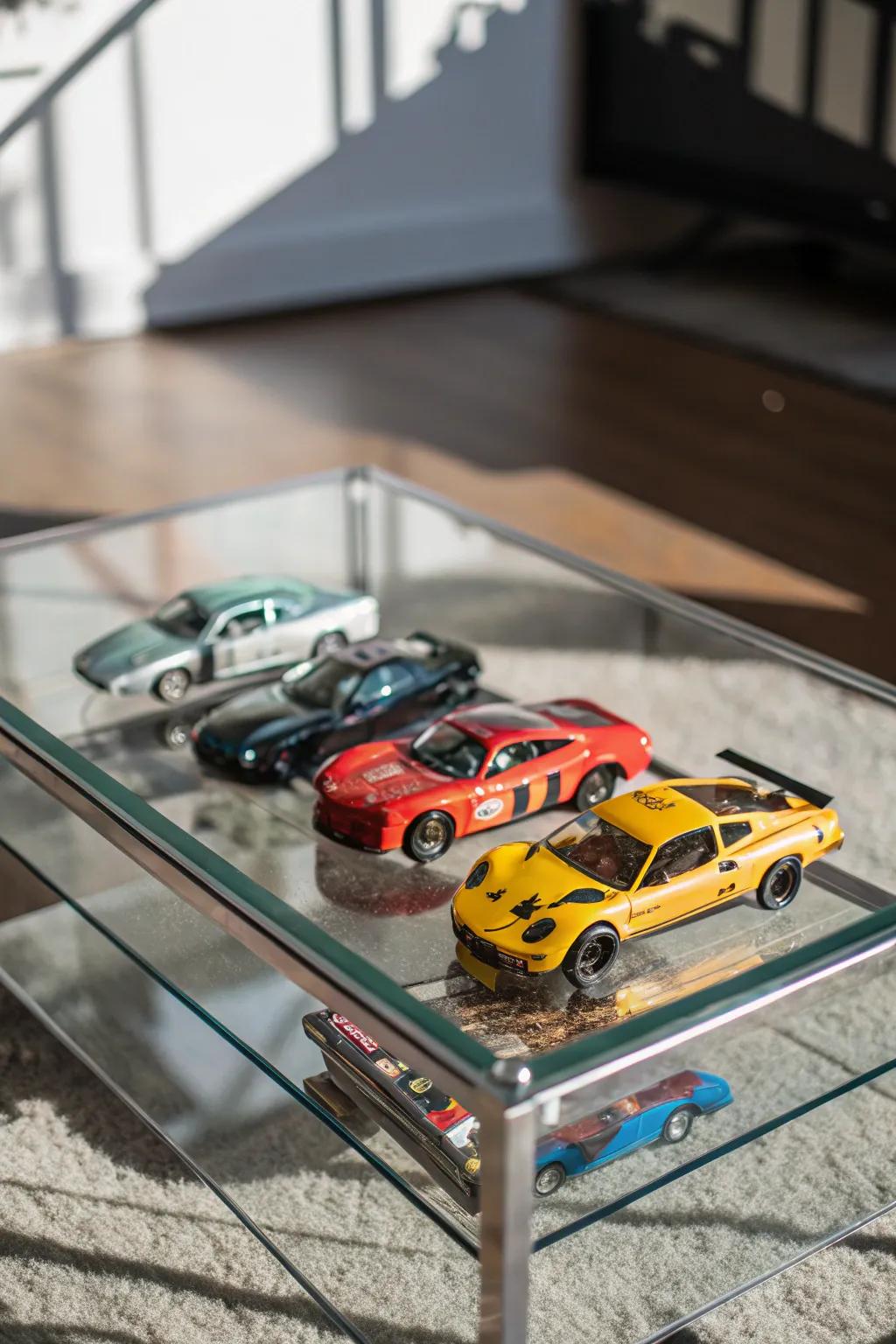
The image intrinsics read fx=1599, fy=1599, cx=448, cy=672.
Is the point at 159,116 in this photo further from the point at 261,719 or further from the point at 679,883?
the point at 679,883

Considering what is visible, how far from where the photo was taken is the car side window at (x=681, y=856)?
1.32m

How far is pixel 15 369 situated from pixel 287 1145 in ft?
9.67

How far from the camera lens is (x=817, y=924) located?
131cm

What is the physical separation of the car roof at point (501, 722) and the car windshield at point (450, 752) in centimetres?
1

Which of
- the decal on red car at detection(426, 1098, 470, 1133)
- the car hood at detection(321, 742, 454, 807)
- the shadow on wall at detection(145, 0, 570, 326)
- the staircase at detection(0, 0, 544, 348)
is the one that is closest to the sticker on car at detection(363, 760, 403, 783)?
the car hood at detection(321, 742, 454, 807)

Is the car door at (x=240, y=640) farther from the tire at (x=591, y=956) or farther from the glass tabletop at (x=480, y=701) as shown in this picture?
the tire at (x=591, y=956)

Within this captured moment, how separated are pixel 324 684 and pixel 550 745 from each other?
0.95ft

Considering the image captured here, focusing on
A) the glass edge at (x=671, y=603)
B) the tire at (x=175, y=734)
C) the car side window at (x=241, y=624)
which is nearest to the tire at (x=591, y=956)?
the glass edge at (x=671, y=603)

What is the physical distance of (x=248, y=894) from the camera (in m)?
1.22

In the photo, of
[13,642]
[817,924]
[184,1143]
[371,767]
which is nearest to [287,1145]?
[184,1143]

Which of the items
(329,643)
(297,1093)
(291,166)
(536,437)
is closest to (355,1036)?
(297,1093)

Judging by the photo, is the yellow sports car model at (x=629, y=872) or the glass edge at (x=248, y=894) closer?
the glass edge at (x=248, y=894)

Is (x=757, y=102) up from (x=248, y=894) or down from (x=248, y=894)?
up

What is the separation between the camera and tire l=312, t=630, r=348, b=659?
1.87 m
